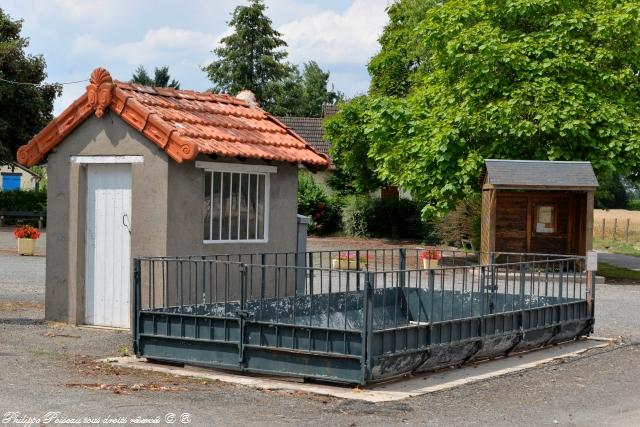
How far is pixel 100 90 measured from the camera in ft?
47.6

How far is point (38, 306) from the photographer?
17.9 meters

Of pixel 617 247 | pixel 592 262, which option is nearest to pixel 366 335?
pixel 592 262

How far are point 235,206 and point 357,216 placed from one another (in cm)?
3109

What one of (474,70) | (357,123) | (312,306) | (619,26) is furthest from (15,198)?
(312,306)

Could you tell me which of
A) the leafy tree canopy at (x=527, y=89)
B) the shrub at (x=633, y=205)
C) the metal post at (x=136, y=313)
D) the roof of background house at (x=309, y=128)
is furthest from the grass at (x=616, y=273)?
the shrub at (x=633, y=205)

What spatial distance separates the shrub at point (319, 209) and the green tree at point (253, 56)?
2211 centimetres

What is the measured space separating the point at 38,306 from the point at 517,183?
13598mm

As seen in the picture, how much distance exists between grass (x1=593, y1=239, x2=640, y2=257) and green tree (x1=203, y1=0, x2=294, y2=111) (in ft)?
87.1

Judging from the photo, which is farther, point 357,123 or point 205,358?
point 357,123

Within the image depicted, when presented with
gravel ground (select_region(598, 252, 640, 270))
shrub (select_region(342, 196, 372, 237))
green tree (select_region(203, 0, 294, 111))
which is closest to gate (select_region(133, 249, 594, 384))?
gravel ground (select_region(598, 252, 640, 270))

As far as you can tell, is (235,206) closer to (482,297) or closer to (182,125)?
(182,125)

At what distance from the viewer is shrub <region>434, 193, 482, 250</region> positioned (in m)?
36.0

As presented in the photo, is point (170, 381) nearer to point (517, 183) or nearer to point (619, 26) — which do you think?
point (517, 183)

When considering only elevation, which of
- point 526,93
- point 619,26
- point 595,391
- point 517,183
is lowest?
point 595,391
